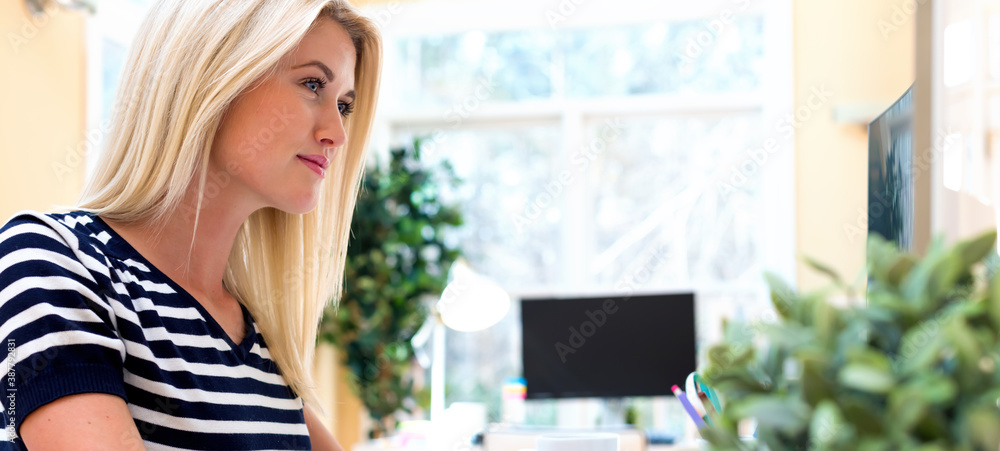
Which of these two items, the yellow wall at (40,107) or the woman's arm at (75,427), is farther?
the yellow wall at (40,107)

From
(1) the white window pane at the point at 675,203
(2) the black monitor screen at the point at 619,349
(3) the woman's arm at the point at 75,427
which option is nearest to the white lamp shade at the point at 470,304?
(2) the black monitor screen at the point at 619,349

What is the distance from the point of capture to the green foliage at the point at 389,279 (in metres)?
3.66

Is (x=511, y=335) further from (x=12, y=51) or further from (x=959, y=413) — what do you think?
(x=959, y=413)

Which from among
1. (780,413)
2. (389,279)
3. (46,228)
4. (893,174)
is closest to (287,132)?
(46,228)

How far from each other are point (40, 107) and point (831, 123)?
3.19m

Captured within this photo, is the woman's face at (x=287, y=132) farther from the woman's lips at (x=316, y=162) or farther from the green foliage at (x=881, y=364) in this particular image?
the green foliage at (x=881, y=364)

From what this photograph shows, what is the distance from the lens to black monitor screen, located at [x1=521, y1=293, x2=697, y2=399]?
3.11 meters

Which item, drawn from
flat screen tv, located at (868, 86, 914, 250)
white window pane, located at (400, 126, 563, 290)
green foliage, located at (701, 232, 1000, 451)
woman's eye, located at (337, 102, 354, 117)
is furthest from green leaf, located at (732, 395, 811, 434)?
white window pane, located at (400, 126, 563, 290)

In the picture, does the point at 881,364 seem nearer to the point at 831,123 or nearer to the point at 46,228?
the point at 46,228

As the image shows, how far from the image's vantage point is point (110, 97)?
3.04 metres

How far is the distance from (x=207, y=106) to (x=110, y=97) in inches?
94.5

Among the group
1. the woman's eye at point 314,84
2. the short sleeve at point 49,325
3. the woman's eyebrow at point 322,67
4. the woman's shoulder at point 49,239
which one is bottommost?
the short sleeve at point 49,325

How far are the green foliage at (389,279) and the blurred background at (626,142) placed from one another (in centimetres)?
29

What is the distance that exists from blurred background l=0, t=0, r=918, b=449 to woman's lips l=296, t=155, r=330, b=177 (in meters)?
2.74
